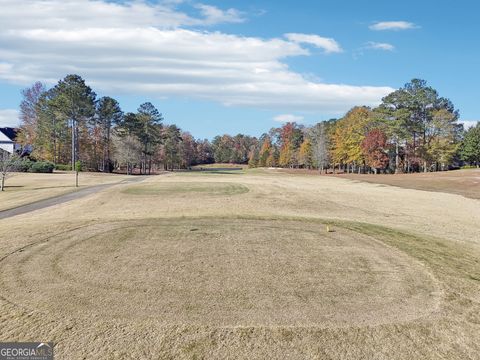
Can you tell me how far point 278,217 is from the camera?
2062 cm

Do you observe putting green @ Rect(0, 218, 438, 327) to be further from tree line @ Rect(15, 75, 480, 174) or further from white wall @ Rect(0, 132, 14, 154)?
white wall @ Rect(0, 132, 14, 154)

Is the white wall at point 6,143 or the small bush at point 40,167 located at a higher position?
the white wall at point 6,143

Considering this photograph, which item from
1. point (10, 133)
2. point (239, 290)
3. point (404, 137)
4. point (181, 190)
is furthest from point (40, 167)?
point (404, 137)

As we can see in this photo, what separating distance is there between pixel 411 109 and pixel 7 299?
91.3 m

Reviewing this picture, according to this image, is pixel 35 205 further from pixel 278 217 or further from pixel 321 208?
pixel 321 208

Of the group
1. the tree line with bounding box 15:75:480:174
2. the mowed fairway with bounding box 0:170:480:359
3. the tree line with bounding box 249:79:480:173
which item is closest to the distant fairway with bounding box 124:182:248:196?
the mowed fairway with bounding box 0:170:480:359

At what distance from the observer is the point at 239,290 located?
938cm

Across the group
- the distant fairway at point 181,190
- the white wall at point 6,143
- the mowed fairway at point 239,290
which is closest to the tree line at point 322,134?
the white wall at point 6,143

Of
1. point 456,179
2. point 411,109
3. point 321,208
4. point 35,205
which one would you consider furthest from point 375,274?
point 411,109

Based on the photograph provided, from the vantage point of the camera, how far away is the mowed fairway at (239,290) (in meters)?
6.96

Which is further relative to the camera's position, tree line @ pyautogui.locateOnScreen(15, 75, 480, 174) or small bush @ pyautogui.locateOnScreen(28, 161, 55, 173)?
tree line @ pyautogui.locateOnScreen(15, 75, 480, 174)

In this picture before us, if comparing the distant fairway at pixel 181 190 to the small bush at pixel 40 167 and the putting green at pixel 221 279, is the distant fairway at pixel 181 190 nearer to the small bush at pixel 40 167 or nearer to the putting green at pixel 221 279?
the putting green at pixel 221 279

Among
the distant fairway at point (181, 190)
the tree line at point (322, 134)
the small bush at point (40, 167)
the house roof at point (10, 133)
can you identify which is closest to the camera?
the distant fairway at point (181, 190)

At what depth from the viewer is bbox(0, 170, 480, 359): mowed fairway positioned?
6957 mm
